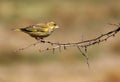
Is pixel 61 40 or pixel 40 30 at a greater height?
pixel 40 30

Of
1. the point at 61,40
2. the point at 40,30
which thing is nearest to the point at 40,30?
the point at 40,30

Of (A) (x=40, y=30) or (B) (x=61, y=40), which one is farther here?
(B) (x=61, y=40)

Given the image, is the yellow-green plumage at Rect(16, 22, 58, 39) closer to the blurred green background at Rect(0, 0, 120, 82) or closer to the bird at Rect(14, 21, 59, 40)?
the bird at Rect(14, 21, 59, 40)

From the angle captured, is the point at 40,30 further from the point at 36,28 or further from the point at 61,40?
the point at 61,40

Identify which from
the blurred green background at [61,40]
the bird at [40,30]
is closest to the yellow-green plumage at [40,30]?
the bird at [40,30]

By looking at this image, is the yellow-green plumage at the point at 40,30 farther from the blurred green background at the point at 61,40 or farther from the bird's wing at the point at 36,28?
the blurred green background at the point at 61,40

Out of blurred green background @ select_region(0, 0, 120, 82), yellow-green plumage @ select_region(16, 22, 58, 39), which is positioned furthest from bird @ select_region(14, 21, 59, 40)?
blurred green background @ select_region(0, 0, 120, 82)

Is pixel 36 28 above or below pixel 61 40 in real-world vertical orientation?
above

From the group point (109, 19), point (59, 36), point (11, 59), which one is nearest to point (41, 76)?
point (11, 59)

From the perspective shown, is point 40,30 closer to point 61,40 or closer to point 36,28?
point 36,28

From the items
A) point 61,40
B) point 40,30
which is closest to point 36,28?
point 40,30
